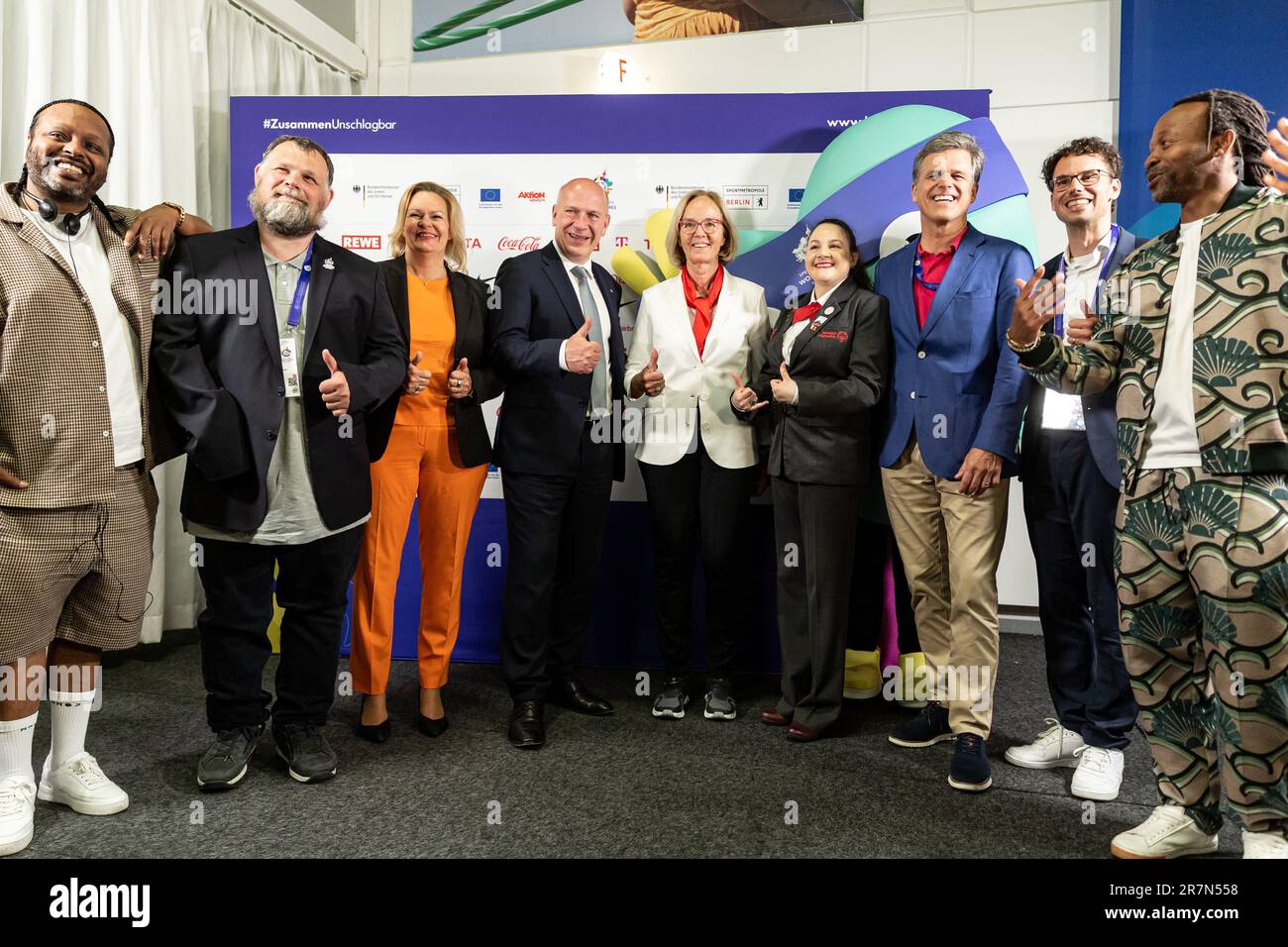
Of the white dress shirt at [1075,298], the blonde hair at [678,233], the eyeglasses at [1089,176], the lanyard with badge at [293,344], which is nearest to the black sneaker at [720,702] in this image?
the white dress shirt at [1075,298]

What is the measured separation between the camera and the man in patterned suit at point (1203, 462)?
188 centimetres

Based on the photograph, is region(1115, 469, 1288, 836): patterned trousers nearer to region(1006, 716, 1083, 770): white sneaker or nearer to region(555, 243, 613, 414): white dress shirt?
region(1006, 716, 1083, 770): white sneaker

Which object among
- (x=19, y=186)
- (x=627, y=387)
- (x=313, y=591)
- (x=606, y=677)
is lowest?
(x=606, y=677)

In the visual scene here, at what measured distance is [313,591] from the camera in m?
2.60

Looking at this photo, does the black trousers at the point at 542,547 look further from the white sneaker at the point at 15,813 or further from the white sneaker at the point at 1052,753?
the white sneaker at the point at 1052,753

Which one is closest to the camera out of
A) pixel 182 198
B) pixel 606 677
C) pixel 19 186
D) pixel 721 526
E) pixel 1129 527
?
pixel 1129 527

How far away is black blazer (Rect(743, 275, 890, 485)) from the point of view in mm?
2875

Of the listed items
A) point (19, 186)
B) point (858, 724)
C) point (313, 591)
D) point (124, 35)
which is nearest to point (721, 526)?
point (858, 724)

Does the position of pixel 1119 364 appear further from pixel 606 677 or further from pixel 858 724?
pixel 606 677

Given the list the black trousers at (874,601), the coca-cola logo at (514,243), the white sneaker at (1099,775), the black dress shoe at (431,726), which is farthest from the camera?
the coca-cola logo at (514,243)

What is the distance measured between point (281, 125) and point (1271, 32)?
14.6ft

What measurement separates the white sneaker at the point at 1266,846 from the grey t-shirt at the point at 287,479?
2.37m

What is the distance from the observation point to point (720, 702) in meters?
3.19
